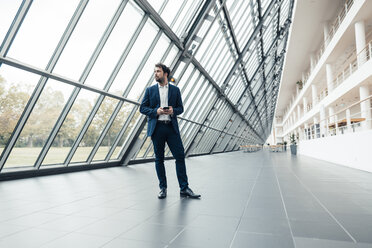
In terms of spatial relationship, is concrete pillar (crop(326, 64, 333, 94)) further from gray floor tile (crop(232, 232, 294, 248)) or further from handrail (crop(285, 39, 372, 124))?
gray floor tile (crop(232, 232, 294, 248))

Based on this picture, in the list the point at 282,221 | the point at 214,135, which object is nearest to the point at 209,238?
the point at 282,221

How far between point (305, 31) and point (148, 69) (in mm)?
14725

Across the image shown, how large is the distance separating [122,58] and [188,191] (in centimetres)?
429

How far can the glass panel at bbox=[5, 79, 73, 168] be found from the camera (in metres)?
5.24

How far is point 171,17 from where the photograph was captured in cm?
735

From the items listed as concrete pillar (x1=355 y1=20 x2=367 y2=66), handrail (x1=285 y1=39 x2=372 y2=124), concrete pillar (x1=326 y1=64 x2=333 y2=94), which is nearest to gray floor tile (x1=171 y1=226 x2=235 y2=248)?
handrail (x1=285 y1=39 x2=372 y2=124)

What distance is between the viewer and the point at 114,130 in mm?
7773

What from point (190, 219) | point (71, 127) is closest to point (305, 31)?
point (71, 127)

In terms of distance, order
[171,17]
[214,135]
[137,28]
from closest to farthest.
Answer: [137,28]
[171,17]
[214,135]

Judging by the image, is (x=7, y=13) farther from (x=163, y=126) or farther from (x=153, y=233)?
(x=153, y=233)

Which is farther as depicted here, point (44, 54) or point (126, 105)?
point (126, 105)

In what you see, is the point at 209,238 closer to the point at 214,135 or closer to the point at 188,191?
the point at 188,191

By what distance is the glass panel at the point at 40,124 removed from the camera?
5242 millimetres

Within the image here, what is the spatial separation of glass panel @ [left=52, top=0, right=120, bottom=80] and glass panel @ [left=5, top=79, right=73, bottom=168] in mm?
380
